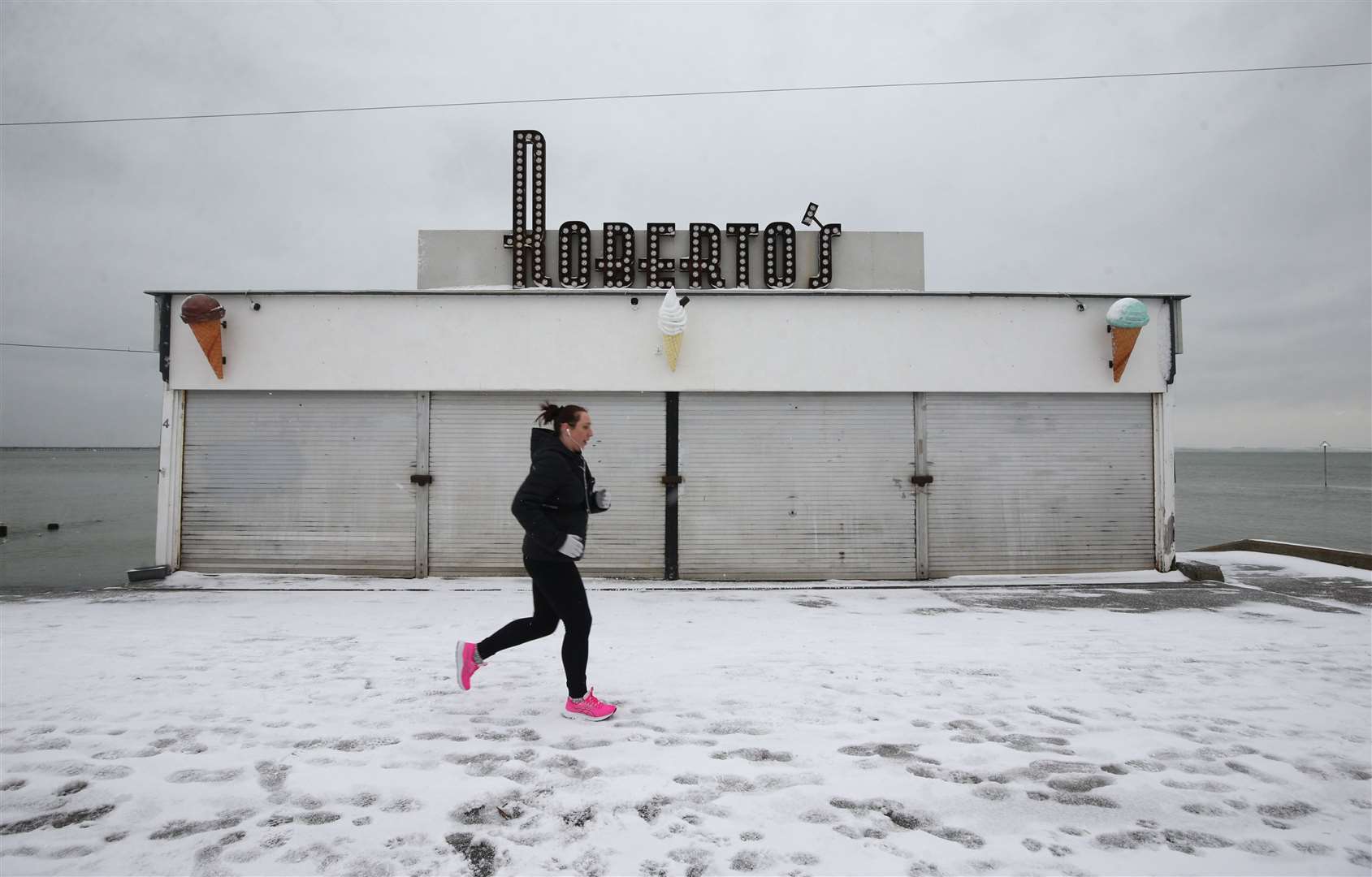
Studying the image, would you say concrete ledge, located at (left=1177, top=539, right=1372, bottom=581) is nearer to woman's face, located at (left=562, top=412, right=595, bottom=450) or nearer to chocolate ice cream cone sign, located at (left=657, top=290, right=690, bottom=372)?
chocolate ice cream cone sign, located at (left=657, top=290, right=690, bottom=372)

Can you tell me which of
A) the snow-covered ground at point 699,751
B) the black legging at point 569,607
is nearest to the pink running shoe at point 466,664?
the snow-covered ground at point 699,751

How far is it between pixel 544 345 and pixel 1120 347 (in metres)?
8.09

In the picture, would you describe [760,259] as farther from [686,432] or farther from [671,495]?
[671,495]

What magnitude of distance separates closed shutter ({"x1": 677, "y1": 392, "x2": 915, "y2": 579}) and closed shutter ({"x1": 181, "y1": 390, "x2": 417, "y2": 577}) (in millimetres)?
4133

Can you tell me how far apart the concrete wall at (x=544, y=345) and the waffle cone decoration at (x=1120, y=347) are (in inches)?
9.6

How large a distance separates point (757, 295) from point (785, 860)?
7554mm

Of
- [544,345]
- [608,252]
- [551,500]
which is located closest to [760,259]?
[608,252]

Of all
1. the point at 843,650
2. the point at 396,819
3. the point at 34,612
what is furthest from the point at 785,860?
the point at 34,612

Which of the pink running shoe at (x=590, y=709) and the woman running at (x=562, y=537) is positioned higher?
the woman running at (x=562, y=537)

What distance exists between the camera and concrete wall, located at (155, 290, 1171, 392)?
909 cm

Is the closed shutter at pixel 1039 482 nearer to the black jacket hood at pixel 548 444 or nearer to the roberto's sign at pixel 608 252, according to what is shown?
the roberto's sign at pixel 608 252

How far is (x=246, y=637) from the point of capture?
19.2 ft

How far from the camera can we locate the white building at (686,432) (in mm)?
9094

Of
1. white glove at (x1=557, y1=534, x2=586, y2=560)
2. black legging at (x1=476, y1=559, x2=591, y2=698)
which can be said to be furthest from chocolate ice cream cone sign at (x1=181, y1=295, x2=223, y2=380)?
white glove at (x1=557, y1=534, x2=586, y2=560)
